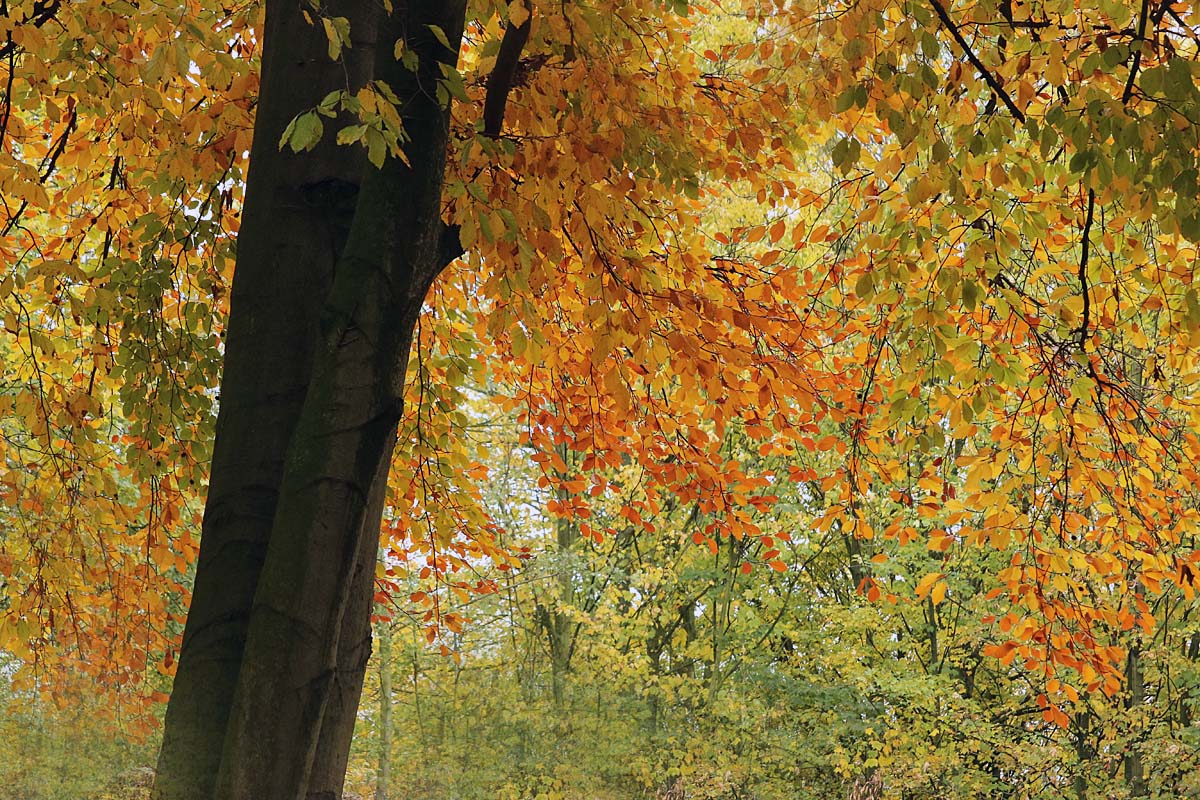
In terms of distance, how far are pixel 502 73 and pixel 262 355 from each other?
967 millimetres

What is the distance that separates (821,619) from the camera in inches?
614

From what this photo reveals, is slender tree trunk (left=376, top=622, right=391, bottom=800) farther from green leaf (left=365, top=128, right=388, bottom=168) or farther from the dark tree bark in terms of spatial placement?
green leaf (left=365, top=128, right=388, bottom=168)

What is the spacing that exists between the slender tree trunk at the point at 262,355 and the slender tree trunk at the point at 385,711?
13977mm

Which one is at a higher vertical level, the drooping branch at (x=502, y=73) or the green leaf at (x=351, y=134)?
the drooping branch at (x=502, y=73)

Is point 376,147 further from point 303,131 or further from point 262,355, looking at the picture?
point 262,355


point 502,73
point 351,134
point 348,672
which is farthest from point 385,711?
point 351,134

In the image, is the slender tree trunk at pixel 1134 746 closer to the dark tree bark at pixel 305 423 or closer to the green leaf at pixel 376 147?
the dark tree bark at pixel 305 423

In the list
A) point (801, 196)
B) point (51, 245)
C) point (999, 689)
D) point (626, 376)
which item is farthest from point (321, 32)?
point (999, 689)

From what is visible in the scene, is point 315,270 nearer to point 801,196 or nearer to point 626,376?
point 626,376

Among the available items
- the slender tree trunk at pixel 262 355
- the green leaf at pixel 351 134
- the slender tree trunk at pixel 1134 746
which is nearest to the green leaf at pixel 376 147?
the green leaf at pixel 351 134

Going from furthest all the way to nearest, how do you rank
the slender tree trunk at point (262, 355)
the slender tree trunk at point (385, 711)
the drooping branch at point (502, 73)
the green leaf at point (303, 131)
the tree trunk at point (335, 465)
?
the slender tree trunk at point (385, 711), the drooping branch at point (502, 73), the slender tree trunk at point (262, 355), the tree trunk at point (335, 465), the green leaf at point (303, 131)

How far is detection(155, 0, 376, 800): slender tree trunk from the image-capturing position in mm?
2662

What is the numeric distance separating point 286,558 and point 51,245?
4.46 meters

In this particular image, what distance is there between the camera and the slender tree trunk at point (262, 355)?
8.73 feet
